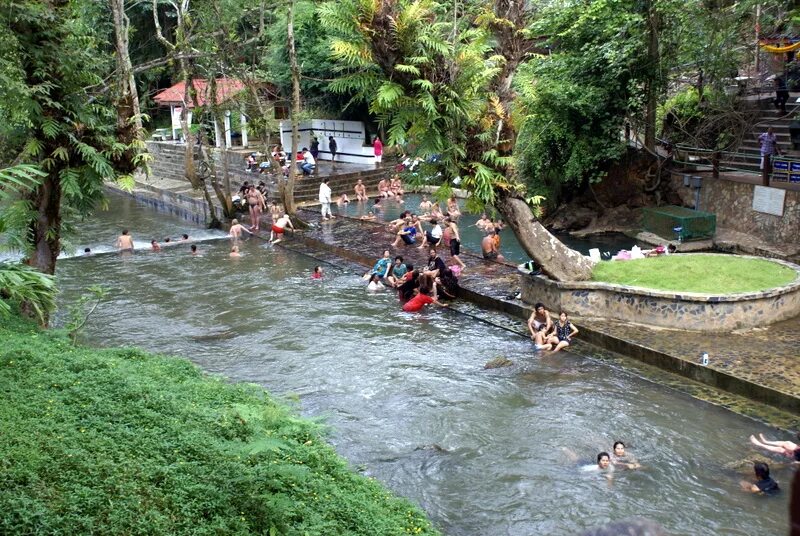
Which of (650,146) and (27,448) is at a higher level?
(650,146)

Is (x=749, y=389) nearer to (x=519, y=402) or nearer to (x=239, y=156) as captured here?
(x=519, y=402)

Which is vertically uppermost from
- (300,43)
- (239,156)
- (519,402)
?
(300,43)

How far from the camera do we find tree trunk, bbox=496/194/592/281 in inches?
568

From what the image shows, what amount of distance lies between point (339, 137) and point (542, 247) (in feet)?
73.7

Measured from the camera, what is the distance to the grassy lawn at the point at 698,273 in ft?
44.2

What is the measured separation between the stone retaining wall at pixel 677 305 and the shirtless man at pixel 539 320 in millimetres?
826

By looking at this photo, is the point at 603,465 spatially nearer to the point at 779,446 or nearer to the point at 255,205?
the point at 779,446

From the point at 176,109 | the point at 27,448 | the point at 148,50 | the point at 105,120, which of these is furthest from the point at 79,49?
the point at 148,50

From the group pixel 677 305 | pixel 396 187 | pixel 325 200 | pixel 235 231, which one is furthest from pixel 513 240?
pixel 677 305

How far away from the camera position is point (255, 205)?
25.0 meters

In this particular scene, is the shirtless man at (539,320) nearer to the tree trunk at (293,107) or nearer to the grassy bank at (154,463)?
the grassy bank at (154,463)

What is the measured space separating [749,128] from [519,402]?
49.1 ft

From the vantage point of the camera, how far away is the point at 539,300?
49.4ft

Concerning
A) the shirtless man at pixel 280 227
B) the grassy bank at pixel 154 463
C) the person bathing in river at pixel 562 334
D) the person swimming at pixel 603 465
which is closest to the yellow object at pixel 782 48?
the person bathing in river at pixel 562 334
